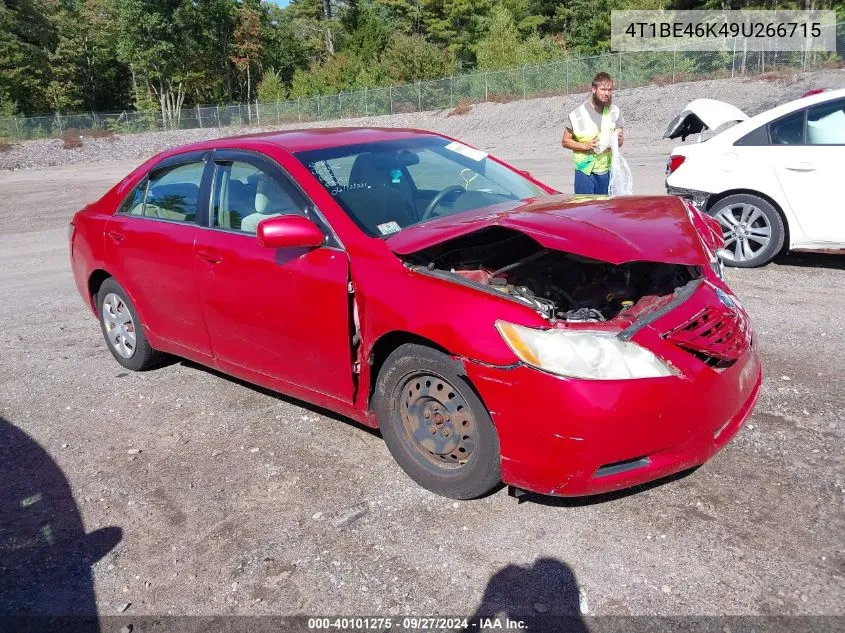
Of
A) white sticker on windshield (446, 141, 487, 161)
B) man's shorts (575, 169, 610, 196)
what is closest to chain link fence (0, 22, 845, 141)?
man's shorts (575, 169, 610, 196)

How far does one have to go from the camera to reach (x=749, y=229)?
22.9 ft

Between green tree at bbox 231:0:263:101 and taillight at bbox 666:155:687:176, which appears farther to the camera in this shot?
green tree at bbox 231:0:263:101

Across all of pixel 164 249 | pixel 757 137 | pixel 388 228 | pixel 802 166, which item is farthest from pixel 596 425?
pixel 757 137

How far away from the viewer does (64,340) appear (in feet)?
20.8

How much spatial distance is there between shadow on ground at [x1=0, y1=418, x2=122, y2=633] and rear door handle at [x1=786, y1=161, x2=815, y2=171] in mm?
6242

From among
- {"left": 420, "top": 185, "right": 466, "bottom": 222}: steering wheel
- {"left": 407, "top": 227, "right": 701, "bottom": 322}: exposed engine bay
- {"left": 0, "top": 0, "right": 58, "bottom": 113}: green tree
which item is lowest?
{"left": 407, "top": 227, "right": 701, "bottom": 322}: exposed engine bay

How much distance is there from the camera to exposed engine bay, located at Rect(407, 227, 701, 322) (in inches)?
133

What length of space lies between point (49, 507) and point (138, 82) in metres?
74.0

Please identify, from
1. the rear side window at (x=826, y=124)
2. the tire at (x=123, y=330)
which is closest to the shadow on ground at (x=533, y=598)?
the tire at (x=123, y=330)

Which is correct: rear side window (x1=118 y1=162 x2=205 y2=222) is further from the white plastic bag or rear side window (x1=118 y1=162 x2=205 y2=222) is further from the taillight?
the taillight

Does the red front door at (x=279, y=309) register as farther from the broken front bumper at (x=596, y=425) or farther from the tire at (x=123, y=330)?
the tire at (x=123, y=330)

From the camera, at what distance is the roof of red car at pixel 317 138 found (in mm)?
4160

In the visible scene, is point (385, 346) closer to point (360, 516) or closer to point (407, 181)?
point (360, 516)

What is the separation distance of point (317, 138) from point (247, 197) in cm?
55
